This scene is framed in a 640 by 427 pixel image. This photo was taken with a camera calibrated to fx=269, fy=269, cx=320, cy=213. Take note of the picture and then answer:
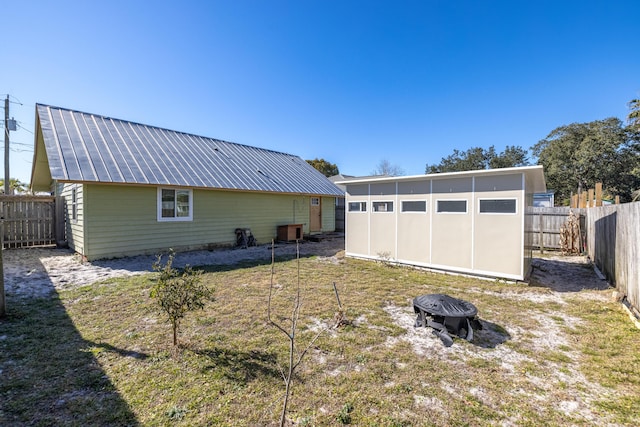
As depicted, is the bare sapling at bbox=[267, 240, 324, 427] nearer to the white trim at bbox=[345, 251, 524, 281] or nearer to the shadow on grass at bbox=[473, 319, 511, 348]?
the shadow on grass at bbox=[473, 319, 511, 348]

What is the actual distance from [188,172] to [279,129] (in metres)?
8.84

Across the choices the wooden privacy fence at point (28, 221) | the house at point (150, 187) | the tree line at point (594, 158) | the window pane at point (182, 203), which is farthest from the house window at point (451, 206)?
the tree line at point (594, 158)

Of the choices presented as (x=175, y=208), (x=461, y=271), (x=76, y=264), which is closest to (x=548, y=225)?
(x=461, y=271)

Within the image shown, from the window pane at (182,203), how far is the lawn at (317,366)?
495 centimetres

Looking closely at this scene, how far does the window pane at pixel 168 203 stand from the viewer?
9250 mm

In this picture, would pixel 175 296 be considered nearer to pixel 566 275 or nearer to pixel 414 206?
pixel 414 206

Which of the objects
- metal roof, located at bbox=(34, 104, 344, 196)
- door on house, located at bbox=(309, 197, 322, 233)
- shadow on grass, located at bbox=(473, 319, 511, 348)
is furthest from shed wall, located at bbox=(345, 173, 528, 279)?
door on house, located at bbox=(309, 197, 322, 233)

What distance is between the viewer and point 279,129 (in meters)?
17.5

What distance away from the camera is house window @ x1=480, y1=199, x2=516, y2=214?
20.0ft

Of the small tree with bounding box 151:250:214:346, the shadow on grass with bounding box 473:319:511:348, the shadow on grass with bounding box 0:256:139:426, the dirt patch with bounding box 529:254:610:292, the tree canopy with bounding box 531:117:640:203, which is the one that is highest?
the tree canopy with bounding box 531:117:640:203

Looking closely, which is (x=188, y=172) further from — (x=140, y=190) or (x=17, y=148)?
(x=17, y=148)

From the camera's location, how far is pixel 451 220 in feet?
22.6

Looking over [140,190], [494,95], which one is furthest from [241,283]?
[494,95]

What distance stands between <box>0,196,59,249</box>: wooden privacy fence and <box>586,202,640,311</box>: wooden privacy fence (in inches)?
643
